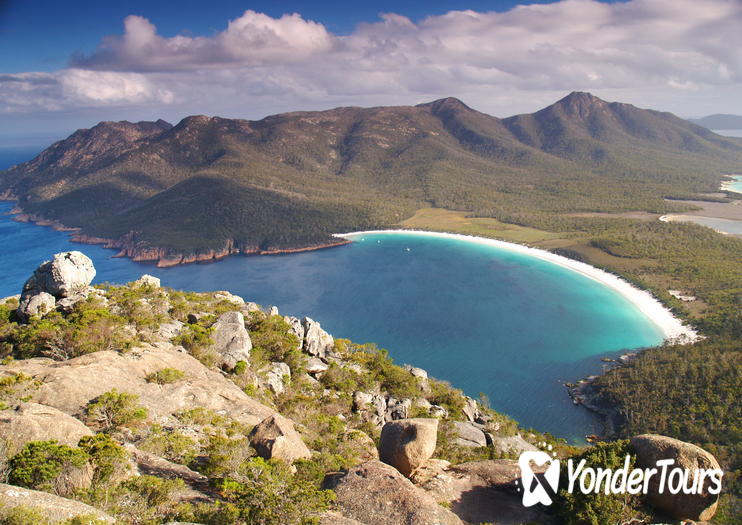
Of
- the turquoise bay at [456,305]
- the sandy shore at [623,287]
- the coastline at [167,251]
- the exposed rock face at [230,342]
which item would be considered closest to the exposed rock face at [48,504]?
the exposed rock face at [230,342]

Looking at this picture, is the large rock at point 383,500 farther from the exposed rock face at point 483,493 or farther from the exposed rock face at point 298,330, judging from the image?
the exposed rock face at point 298,330

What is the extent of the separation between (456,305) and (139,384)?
82.3 metres

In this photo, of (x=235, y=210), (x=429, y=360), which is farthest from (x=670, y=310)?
(x=235, y=210)

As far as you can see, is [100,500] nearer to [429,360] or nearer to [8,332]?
[8,332]

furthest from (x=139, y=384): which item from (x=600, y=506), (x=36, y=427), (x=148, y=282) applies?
(x=148, y=282)

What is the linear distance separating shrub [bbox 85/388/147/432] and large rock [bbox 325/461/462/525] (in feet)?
26.7

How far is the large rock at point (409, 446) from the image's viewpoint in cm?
1839

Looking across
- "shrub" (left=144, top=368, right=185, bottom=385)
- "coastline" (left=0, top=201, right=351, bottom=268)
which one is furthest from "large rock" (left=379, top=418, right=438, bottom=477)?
"coastline" (left=0, top=201, right=351, bottom=268)

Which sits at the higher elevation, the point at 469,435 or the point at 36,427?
the point at 36,427

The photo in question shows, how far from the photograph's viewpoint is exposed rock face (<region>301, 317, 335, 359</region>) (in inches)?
1502

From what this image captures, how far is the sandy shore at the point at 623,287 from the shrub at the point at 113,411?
79.6 metres

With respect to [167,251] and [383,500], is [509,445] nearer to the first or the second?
[383,500]

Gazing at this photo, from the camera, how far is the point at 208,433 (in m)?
18.6

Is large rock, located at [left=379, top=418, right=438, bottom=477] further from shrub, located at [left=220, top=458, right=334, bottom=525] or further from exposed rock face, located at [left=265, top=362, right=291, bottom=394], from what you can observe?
exposed rock face, located at [left=265, top=362, right=291, bottom=394]
